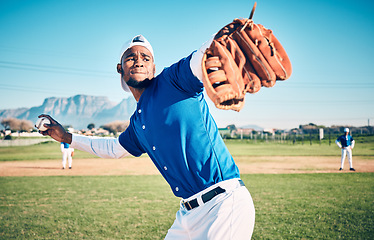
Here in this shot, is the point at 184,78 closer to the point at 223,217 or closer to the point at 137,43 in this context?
the point at 137,43

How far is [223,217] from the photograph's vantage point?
83.2 inches

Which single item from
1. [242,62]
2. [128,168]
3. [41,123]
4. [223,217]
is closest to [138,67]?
[242,62]

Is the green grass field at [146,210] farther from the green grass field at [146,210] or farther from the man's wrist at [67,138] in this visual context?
the man's wrist at [67,138]

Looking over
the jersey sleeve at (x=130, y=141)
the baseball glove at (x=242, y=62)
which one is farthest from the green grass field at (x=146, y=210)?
the baseball glove at (x=242, y=62)

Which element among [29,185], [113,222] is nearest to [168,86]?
[113,222]

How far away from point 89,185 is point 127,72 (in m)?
10.1

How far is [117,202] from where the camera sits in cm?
842

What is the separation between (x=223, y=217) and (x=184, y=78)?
103 cm

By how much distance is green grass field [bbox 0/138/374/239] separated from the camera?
5746 mm

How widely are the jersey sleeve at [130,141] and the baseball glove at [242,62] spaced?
5.42 feet

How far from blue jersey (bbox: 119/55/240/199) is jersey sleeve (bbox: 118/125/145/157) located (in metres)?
0.70

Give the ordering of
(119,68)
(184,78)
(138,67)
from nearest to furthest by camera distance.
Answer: (184,78) → (138,67) → (119,68)

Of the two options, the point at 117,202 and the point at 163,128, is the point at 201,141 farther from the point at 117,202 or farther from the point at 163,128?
the point at 117,202

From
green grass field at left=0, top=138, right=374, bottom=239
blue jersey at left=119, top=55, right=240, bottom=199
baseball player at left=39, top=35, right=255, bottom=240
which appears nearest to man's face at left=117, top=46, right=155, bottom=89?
baseball player at left=39, top=35, right=255, bottom=240
